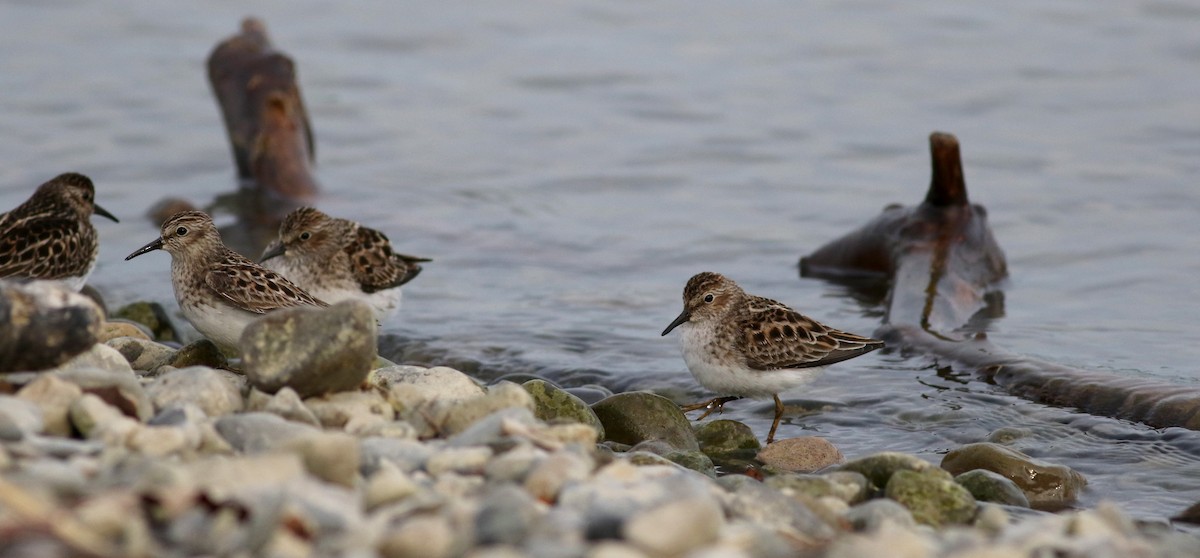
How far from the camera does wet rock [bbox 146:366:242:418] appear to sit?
667 cm

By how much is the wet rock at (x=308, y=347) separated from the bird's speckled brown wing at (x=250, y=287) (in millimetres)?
1645

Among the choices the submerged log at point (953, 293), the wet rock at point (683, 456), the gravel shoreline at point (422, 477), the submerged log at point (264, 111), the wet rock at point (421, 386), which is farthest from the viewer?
the submerged log at point (264, 111)

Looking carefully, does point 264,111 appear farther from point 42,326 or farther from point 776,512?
point 776,512

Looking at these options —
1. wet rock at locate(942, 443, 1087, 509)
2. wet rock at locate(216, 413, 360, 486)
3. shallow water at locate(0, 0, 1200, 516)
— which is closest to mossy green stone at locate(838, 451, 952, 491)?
wet rock at locate(942, 443, 1087, 509)

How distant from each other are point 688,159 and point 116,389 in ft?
35.4

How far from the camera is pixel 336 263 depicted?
10719 mm

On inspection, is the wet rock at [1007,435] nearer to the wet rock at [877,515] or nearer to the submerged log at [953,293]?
the submerged log at [953,293]

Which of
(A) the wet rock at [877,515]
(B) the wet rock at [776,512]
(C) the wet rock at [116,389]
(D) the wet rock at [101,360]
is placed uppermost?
(C) the wet rock at [116,389]

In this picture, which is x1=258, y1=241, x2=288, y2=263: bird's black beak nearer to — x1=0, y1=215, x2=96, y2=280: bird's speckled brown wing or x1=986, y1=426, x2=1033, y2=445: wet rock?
x1=0, y1=215, x2=96, y2=280: bird's speckled brown wing

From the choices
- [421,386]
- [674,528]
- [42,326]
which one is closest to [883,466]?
[421,386]

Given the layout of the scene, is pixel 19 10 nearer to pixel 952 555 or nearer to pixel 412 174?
pixel 412 174

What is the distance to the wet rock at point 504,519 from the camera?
480 centimetres

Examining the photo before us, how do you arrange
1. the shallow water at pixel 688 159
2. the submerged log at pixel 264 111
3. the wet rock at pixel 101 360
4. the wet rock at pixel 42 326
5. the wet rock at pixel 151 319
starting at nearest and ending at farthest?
the wet rock at pixel 42 326, the wet rock at pixel 101 360, the shallow water at pixel 688 159, the wet rock at pixel 151 319, the submerged log at pixel 264 111

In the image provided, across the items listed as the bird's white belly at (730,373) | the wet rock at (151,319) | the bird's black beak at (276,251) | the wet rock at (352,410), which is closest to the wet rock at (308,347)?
the wet rock at (352,410)
